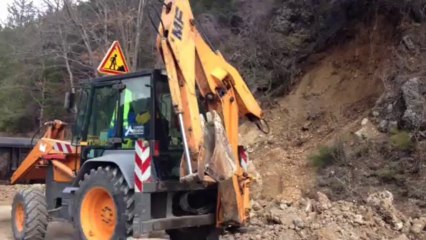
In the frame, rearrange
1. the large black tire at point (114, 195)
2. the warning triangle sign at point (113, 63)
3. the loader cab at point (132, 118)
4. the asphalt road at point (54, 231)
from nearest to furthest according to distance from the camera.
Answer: the large black tire at point (114, 195)
the loader cab at point (132, 118)
the asphalt road at point (54, 231)
the warning triangle sign at point (113, 63)

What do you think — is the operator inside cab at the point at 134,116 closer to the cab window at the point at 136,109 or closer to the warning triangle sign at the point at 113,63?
the cab window at the point at 136,109

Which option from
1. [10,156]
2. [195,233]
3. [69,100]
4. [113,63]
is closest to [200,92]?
[195,233]

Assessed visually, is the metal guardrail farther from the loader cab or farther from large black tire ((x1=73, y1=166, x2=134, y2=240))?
large black tire ((x1=73, y1=166, x2=134, y2=240))

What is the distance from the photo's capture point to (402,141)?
37.6ft

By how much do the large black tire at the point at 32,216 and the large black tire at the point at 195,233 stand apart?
1.96m

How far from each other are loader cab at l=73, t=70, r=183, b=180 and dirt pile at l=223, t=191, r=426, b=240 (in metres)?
2.20

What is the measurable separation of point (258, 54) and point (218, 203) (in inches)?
427

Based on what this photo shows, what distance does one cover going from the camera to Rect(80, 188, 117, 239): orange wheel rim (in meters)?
7.29

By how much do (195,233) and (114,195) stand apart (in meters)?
1.78

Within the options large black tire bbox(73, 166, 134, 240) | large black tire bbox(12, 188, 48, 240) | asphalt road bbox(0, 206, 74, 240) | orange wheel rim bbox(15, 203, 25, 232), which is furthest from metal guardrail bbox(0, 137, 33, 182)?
large black tire bbox(73, 166, 134, 240)

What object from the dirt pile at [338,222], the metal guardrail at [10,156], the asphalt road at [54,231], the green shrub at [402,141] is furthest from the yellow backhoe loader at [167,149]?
the green shrub at [402,141]

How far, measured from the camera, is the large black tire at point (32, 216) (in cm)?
845

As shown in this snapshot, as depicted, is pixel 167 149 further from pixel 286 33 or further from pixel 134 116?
pixel 286 33

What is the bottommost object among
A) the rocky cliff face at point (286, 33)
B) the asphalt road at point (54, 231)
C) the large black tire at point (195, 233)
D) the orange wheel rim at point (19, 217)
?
the asphalt road at point (54, 231)
